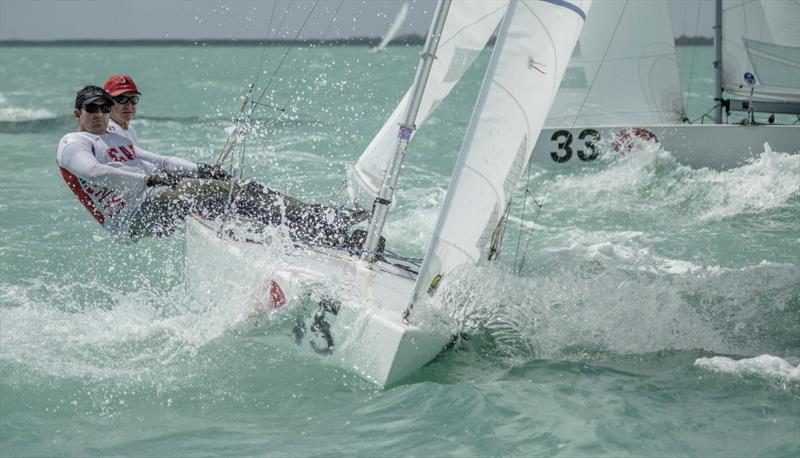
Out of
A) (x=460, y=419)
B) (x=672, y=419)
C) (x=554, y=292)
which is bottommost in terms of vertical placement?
(x=460, y=419)

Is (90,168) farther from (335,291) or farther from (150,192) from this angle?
(335,291)

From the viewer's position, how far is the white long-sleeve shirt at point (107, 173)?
17.1 ft

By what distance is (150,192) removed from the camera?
553cm

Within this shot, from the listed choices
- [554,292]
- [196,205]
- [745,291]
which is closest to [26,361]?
[196,205]

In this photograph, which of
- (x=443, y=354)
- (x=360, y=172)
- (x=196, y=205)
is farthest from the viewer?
(x=360, y=172)

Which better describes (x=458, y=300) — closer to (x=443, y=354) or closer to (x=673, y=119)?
(x=443, y=354)

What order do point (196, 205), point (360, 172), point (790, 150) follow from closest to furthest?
point (196, 205) → point (360, 172) → point (790, 150)

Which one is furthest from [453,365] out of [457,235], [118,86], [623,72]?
[623,72]

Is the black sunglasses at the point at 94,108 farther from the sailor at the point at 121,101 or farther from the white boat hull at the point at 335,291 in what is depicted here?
the white boat hull at the point at 335,291

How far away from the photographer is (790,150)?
34.3 ft

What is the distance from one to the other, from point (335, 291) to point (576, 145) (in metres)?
6.59

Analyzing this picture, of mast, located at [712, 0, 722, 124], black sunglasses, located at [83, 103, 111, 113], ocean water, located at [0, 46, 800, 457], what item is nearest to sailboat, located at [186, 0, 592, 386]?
ocean water, located at [0, 46, 800, 457]

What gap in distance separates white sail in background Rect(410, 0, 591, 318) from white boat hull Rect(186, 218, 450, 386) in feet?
0.64

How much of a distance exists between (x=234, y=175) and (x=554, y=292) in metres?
1.95
